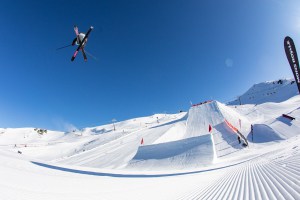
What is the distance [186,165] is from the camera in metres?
17.4

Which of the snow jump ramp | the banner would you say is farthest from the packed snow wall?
the banner

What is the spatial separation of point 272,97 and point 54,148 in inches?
3283

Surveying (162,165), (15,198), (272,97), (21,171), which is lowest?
(162,165)

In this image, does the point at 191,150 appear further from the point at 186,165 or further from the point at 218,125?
the point at 218,125

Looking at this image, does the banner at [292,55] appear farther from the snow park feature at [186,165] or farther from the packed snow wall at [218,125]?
the packed snow wall at [218,125]

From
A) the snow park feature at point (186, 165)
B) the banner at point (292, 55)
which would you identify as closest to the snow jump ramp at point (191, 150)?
the snow park feature at point (186, 165)

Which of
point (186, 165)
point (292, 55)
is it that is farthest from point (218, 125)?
point (292, 55)

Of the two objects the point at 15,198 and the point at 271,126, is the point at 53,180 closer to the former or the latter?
the point at 15,198

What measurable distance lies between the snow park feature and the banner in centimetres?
550

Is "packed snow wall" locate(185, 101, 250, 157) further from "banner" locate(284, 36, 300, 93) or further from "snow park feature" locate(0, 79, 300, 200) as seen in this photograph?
"banner" locate(284, 36, 300, 93)

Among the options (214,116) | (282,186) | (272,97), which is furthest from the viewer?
(272,97)

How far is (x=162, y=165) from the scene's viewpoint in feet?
60.7

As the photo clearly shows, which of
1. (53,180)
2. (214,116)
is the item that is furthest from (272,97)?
(53,180)

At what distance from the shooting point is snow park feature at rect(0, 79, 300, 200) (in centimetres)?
452
